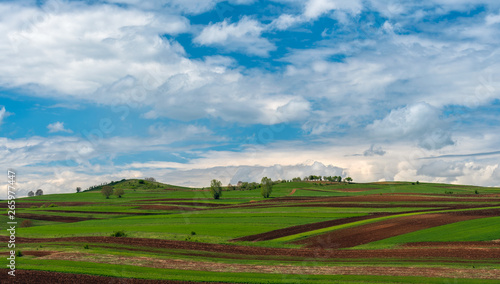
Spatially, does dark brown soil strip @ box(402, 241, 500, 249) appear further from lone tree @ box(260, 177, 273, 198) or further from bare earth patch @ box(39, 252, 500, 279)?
lone tree @ box(260, 177, 273, 198)

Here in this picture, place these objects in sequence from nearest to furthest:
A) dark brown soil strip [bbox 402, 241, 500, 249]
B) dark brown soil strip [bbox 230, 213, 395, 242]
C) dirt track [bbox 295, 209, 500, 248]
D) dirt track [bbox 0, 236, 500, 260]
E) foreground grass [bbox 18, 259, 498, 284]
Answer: foreground grass [bbox 18, 259, 498, 284] < dirt track [bbox 0, 236, 500, 260] < dark brown soil strip [bbox 402, 241, 500, 249] < dirt track [bbox 295, 209, 500, 248] < dark brown soil strip [bbox 230, 213, 395, 242]

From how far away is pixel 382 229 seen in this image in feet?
174

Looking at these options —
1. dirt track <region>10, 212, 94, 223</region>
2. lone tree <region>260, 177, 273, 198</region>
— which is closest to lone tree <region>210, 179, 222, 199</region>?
lone tree <region>260, 177, 273, 198</region>

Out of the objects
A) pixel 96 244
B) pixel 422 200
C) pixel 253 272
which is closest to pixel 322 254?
pixel 253 272

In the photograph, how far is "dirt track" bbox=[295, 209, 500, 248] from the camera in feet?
154

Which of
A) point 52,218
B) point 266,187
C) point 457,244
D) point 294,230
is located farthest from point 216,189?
point 457,244

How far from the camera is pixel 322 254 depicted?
40.2 meters

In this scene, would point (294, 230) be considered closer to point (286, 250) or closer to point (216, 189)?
point (286, 250)

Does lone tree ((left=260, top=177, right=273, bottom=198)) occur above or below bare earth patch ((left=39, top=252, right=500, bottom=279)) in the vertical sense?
above

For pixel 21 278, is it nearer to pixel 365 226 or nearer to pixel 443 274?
pixel 443 274

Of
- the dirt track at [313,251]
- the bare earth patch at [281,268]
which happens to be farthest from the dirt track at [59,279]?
the dirt track at [313,251]

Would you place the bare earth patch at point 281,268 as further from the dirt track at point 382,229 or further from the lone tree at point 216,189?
the lone tree at point 216,189

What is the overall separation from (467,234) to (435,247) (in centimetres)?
896

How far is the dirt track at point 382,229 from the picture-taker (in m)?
47.0
